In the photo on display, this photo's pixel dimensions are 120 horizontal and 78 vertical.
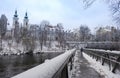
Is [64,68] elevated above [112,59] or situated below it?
above

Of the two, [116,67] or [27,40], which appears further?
[27,40]

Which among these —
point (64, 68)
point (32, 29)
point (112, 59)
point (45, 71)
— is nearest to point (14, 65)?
point (112, 59)

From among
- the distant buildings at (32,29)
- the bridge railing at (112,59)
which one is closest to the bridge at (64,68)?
the bridge railing at (112,59)

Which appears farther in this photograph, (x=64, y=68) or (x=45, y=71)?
(x=64, y=68)

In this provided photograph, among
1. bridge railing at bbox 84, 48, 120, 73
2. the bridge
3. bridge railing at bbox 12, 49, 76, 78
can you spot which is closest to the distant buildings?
bridge railing at bbox 84, 48, 120, 73

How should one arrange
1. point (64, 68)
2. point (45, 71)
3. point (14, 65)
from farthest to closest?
point (14, 65), point (64, 68), point (45, 71)

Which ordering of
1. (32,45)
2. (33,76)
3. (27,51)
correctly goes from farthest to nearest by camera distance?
(32,45)
(27,51)
(33,76)

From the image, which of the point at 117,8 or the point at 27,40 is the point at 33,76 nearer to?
the point at 117,8

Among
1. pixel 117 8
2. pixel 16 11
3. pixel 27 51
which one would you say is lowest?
pixel 27 51

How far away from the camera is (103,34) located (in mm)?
135375

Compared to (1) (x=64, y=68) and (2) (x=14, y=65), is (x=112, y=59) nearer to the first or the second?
(1) (x=64, y=68)

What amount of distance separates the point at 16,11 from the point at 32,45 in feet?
140

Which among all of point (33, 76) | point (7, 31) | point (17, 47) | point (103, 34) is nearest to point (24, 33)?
point (17, 47)

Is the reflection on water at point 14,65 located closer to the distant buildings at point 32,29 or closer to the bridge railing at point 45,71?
the bridge railing at point 45,71
